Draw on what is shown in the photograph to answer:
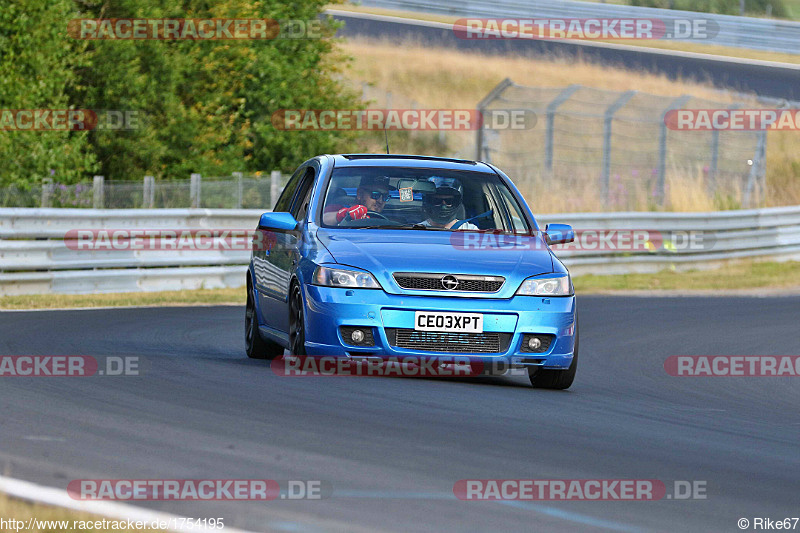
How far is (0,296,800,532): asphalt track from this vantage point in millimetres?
5602

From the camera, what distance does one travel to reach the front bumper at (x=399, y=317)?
31.1ft

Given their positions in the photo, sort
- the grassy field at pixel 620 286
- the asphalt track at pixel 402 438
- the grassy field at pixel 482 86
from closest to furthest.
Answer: the asphalt track at pixel 402 438, the grassy field at pixel 620 286, the grassy field at pixel 482 86

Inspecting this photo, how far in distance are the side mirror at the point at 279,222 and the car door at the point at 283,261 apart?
0.41 ft

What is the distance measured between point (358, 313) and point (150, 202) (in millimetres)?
12323

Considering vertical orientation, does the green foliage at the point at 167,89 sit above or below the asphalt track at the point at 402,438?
above

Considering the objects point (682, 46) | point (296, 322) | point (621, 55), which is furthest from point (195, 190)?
point (682, 46)

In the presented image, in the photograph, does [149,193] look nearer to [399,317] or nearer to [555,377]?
[555,377]

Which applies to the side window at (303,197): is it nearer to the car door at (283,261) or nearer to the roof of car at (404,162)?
the car door at (283,261)

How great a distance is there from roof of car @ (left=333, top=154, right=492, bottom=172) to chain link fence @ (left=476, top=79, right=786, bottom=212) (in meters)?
13.4

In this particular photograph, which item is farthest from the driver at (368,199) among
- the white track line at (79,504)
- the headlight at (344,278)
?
the white track line at (79,504)

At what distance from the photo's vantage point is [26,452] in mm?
6508

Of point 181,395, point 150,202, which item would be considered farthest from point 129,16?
point 181,395

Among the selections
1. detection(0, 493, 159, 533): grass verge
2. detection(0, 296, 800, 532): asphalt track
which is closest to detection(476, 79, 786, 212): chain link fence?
detection(0, 296, 800, 532): asphalt track

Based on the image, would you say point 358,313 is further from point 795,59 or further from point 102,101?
point 795,59
